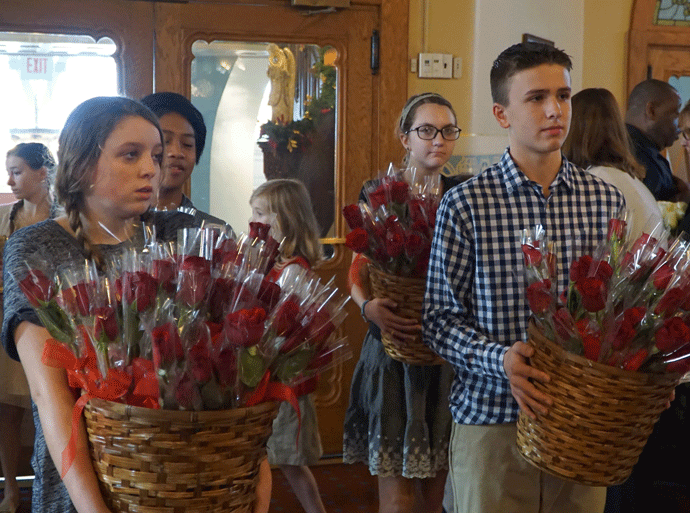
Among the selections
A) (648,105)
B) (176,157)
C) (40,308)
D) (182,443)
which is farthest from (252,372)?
(648,105)

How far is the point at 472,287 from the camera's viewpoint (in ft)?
6.00

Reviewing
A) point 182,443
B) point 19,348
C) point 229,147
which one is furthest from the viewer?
point 229,147

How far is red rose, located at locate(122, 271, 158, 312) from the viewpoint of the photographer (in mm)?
1143

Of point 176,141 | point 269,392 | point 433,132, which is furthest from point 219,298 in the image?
point 433,132

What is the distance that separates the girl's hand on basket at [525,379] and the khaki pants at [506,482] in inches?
11.1

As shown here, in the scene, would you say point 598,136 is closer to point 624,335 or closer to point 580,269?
point 580,269

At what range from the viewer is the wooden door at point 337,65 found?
3812 millimetres

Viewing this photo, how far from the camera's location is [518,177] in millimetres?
1831

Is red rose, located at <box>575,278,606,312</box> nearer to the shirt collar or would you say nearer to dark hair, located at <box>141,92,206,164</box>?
the shirt collar

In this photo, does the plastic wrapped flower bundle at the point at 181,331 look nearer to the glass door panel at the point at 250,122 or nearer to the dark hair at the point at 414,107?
the dark hair at the point at 414,107

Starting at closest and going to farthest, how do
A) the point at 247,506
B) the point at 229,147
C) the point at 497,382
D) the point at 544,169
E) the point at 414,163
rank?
1. the point at 247,506
2. the point at 497,382
3. the point at 544,169
4. the point at 414,163
5. the point at 229,147

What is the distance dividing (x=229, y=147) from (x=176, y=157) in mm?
1644

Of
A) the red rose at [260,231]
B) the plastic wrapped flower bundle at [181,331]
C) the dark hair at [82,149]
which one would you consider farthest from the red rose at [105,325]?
the red rose at [260,231]

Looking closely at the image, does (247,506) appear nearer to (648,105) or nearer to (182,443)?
(182,443)
